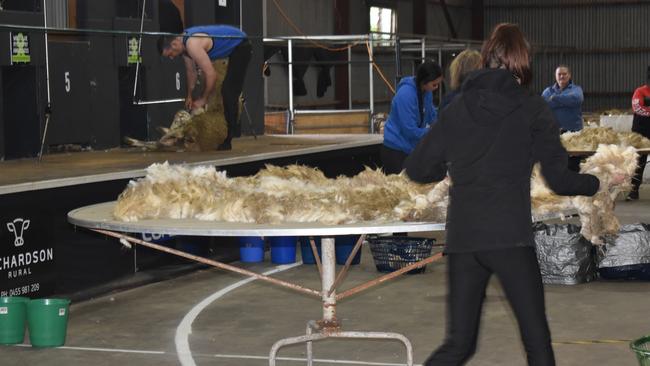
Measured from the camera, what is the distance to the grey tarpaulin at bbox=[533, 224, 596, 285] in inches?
313

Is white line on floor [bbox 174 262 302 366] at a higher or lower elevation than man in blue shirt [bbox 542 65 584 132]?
lower

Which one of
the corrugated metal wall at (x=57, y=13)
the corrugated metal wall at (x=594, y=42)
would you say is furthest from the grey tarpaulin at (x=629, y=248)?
the corrugated metal wall at (x=594, y=42)

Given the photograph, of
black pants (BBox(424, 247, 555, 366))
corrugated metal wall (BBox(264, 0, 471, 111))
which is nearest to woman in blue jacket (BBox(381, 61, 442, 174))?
black pants (BBox(424, 247, 555, 366))

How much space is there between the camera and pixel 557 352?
6020mm

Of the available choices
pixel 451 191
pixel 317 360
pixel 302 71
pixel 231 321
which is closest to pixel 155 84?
pixel 231 321

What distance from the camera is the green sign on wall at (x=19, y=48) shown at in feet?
27.5

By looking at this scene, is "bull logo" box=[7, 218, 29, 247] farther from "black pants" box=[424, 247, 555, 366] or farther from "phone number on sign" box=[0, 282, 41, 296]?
"black pants" box=[424, 247, 555, 366]

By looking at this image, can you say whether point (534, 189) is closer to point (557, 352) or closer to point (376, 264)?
point (557, 352)

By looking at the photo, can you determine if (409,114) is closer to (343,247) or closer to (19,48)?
(343,247)

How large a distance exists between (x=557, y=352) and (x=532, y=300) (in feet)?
8.64

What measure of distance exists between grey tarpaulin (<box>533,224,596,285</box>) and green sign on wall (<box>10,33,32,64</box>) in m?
4.04

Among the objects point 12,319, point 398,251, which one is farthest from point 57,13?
point 12,319

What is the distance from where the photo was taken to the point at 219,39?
1003cm

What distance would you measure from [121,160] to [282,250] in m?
1.56
